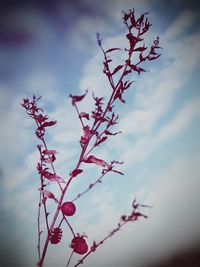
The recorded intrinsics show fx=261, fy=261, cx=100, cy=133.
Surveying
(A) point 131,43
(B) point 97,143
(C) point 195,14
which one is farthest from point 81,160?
(C) point 195,14

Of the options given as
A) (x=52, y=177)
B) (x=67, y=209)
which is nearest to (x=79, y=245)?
(x=67, y=209)

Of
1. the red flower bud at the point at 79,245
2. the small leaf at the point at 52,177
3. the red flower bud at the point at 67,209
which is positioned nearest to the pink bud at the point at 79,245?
the red flower bud at the point at 79,245

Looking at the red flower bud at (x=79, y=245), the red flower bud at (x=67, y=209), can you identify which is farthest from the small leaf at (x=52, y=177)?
the red flower bud at (x=79, y=245)

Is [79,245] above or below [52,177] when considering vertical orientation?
below

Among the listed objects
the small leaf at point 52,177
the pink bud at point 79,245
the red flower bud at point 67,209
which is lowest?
the pink bud at point 79,245

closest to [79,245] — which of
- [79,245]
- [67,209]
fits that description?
[79,245]

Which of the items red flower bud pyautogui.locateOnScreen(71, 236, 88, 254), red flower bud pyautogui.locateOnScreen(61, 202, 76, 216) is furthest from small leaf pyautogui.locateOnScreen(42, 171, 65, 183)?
red flower bud pyautogui.locateOnScreen(71, 236, 88, 254)

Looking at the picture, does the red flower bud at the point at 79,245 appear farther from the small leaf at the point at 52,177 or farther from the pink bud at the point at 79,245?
the small leaf at the point at 52,177

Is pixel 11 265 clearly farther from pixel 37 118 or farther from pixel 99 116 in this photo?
pixel 99 116

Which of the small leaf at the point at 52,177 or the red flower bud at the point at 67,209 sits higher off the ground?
the small leaf at the point at 52,177

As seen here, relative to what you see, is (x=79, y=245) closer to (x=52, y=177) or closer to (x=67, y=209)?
(x=67, y=209)

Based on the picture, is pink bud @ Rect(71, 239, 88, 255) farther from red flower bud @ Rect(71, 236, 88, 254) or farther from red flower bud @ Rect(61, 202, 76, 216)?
red flower bud @ Rect(61, 202, 76, 216)

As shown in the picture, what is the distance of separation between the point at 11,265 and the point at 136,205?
2.48 feet

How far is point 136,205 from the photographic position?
0.99 m
